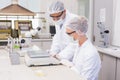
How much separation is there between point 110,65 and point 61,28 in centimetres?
89

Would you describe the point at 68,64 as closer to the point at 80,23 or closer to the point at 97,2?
the point at 80,23

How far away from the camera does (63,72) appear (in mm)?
1937

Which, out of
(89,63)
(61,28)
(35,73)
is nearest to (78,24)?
(89,63)

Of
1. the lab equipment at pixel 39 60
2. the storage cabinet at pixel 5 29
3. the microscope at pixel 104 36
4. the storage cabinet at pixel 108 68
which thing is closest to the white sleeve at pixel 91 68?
the lab equipment at pixel 39 60

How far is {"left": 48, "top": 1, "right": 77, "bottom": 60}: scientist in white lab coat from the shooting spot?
273 centimetres

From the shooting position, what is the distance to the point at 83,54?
6.97 feet

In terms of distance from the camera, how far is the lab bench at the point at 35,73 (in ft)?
5.76

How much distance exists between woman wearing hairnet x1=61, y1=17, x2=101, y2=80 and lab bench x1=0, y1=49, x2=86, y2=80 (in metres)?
0.15

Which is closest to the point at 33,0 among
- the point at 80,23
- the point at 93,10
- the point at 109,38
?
the point at 93,10

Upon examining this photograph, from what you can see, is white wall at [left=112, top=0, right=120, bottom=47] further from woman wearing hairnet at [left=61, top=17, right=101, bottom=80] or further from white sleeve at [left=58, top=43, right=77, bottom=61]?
woman wearing hairnet at [left=61, top=17, right=101, bottom=80]

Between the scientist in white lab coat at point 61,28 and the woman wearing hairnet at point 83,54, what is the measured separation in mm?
431

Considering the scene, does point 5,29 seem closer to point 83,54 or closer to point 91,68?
point 83,54

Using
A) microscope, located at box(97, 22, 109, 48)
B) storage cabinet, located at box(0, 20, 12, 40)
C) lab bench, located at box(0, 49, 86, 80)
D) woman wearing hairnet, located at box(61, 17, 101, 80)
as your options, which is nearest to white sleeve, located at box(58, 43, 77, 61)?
woman wearing hairnet, located at box(61, 17, 101, 80)

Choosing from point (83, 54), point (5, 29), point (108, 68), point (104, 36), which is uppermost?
point (5, 29)
